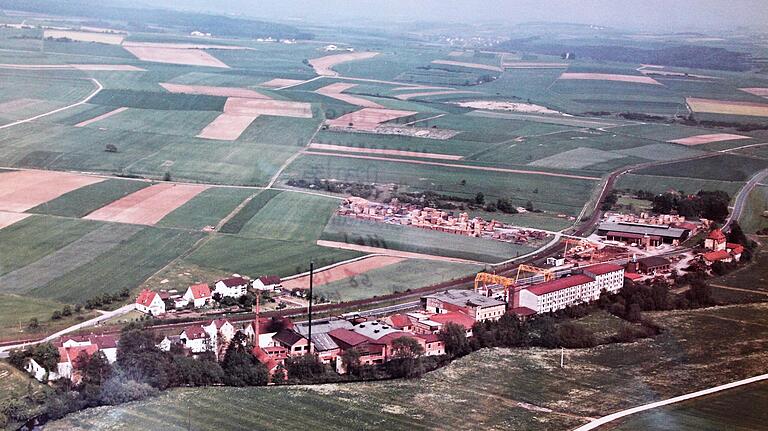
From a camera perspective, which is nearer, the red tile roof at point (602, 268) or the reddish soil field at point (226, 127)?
the red tile roof at point (602, 268)

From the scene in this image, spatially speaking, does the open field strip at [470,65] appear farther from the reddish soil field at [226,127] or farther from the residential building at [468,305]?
the residential building at [468,305]

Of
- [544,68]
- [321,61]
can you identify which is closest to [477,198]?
[544,68]

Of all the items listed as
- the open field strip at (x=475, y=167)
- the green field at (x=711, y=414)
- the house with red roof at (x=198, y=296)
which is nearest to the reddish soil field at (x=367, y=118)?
the open field strip at (x=475, y=167)

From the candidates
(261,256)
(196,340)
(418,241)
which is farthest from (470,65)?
(196,340)

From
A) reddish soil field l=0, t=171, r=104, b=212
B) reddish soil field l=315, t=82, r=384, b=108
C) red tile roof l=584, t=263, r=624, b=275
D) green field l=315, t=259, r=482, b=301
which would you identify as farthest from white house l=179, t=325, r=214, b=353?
reddish soil field l=315, t=82, r=384, b=108

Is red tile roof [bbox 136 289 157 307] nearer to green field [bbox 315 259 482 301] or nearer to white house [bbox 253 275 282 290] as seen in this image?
white house [bbox 253 275 282 290]

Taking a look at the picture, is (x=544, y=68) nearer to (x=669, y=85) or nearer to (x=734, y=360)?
(x=669, y=85)
